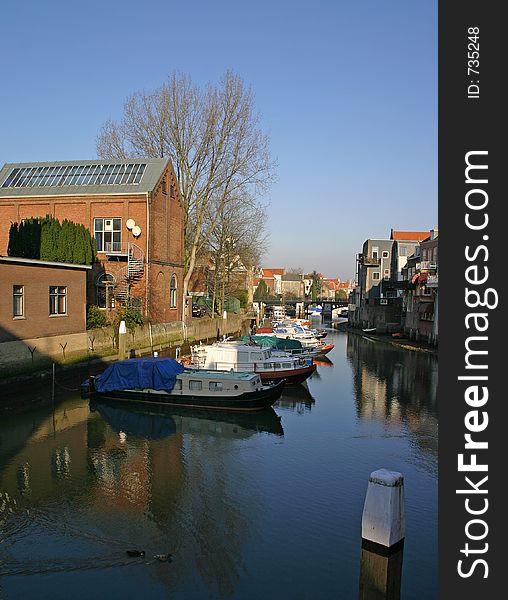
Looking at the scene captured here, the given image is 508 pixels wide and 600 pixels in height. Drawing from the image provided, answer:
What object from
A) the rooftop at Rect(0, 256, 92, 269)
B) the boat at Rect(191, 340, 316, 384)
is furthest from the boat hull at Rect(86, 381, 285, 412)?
the rooftop at Rect(0, 256, 92, 269)

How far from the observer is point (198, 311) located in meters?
67.4

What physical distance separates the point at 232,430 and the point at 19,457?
824cm

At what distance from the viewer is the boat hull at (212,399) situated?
2477 centimetres

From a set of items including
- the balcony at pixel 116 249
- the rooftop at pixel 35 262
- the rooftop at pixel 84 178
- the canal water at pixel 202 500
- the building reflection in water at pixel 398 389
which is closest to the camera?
the canal water at pixel 202 500

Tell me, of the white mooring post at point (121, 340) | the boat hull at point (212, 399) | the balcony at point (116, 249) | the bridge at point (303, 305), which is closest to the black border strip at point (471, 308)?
the boat hull at point (212, 399)

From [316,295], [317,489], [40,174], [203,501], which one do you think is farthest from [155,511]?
[316,295]

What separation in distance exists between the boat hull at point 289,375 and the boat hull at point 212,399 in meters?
5.18

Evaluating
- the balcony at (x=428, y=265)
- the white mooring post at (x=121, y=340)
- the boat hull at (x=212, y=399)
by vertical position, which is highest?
the balcony at (x=428, y=265)

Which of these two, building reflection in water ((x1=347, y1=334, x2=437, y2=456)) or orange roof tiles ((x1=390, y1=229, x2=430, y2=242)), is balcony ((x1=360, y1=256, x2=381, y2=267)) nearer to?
orange roof tiles ((x1=390, y1=229, x2=430, y2=242))

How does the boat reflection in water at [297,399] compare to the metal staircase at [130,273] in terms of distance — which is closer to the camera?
the boat reflection in water at [297,399]

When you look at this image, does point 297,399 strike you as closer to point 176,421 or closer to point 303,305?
point 176,421

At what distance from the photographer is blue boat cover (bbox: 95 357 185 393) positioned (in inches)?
991

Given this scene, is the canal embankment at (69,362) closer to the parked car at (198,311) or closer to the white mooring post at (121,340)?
the white mooring post at (121,340)

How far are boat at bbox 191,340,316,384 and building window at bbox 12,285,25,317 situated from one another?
9.73 meters
